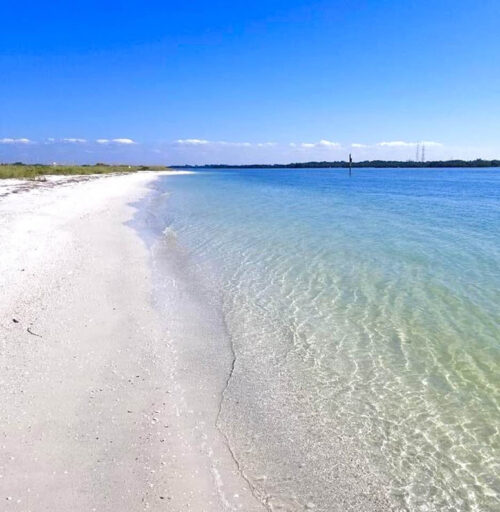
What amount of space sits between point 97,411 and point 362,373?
3679 mm

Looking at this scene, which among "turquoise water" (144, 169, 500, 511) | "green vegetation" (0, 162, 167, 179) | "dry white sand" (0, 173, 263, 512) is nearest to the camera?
"dry white sand" (0, 173, 263, 512)

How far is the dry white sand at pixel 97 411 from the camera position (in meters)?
3.72

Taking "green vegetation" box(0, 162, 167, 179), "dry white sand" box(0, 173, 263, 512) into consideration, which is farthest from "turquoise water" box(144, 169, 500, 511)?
"green vegetation" box(0, 162, 167, 179)

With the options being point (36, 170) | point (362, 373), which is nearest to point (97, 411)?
point (362, 373)

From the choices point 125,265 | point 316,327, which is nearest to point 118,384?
point 316,327

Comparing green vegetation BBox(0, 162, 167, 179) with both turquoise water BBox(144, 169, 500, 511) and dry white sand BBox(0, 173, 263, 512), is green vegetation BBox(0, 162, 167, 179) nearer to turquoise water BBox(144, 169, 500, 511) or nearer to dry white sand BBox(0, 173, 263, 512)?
turquoise water BBox(144, 169, 500, 511)

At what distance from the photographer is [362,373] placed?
20.4ft

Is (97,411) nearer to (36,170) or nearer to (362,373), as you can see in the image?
(362,373)

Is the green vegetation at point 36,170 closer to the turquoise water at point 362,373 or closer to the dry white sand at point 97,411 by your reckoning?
the turquoise water at point 362,373

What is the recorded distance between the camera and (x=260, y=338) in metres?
7.52

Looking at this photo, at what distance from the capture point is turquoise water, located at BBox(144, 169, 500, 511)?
4.16 meters

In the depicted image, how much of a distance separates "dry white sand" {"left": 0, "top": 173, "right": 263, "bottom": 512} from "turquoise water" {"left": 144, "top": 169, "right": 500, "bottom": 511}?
568 mm

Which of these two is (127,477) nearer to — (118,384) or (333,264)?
(118,384)

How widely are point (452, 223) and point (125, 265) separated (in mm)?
17835
